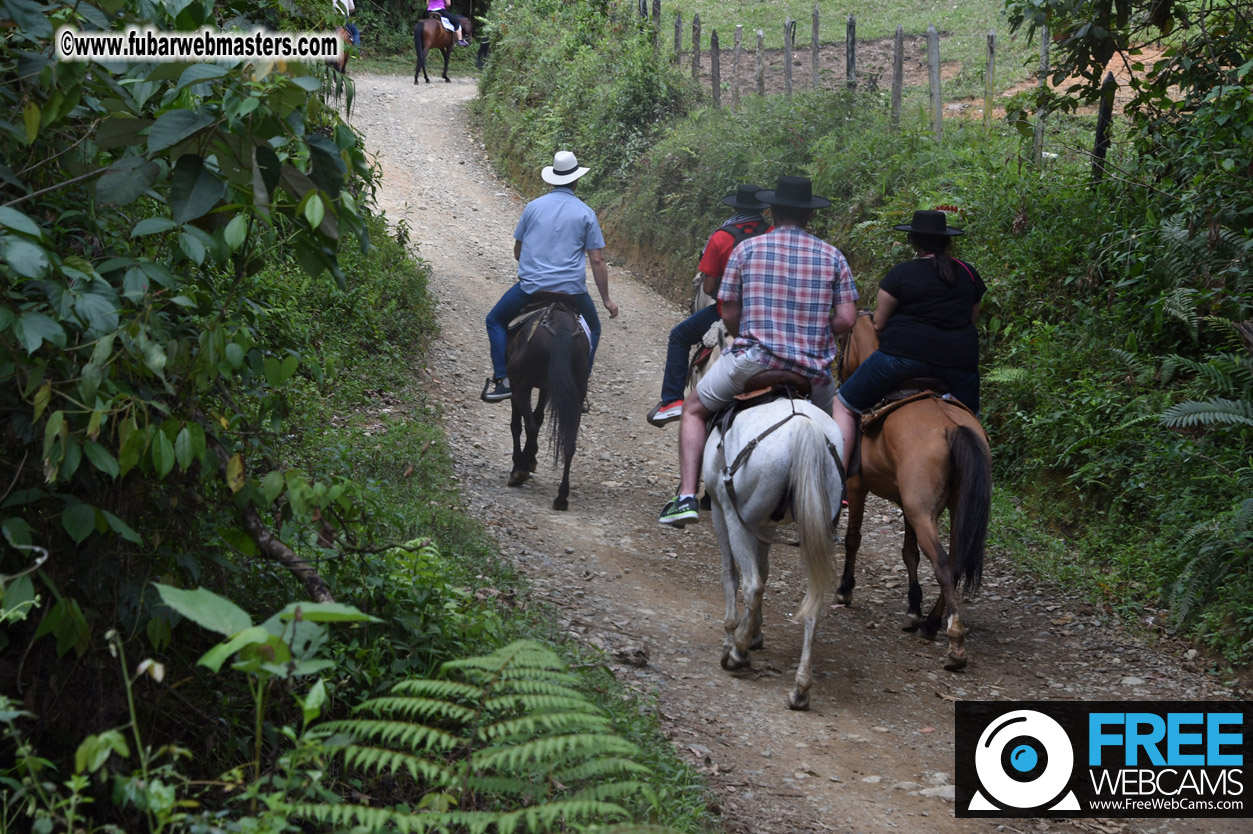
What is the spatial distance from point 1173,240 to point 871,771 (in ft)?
19.2

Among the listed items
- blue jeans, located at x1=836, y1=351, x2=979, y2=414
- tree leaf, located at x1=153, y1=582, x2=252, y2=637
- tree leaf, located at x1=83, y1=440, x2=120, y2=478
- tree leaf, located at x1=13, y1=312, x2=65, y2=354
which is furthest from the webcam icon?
tree leaf, located at x1=13, y1=312, x2=65, y2=354

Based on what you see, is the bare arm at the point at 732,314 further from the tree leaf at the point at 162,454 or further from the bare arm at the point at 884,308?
the tree leaf at the point at 162,454

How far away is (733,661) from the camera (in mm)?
6164

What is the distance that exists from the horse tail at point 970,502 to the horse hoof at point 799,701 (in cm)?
137

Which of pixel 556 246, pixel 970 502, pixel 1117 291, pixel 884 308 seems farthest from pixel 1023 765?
pixel 556 246

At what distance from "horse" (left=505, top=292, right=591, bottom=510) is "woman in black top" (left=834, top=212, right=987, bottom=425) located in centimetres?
267

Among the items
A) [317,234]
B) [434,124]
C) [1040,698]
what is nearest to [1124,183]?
[1040,698]

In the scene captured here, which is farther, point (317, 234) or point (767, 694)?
point (767, 694)

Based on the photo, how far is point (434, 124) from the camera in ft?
78.9

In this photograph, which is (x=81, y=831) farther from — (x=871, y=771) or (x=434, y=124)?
(x=434, y=124)

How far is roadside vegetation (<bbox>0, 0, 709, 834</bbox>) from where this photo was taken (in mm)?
2607

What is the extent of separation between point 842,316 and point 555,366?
2882 mm

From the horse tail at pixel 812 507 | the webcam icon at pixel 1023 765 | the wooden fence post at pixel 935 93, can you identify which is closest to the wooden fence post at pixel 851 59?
the wooden fence post at pixel 935 93

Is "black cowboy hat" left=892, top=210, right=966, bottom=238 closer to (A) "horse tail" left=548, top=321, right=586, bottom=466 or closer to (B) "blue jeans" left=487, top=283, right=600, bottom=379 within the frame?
(A) "horse tail" left=548, top=321, right=586, bottom=466
